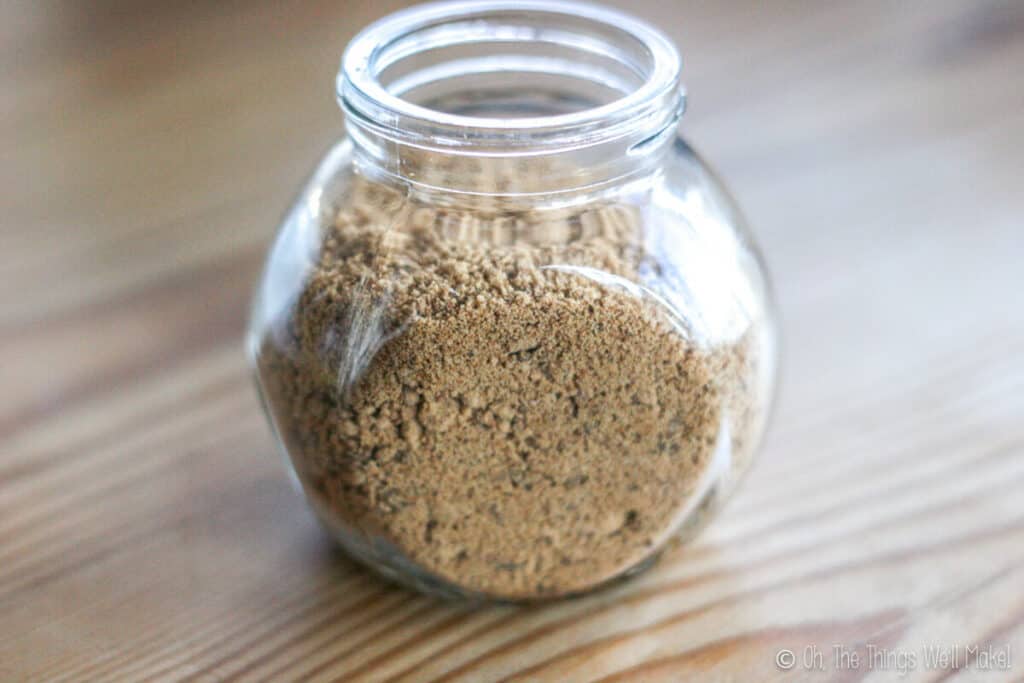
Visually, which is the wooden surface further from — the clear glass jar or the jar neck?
the jar neck

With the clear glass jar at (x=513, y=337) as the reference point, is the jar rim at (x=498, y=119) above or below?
above

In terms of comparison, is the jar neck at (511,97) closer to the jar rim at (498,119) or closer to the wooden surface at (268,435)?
the jar rim at (498,119)

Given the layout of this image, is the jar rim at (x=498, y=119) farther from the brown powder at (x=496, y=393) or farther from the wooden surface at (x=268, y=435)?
the wooden surface at (x=268, y=435)

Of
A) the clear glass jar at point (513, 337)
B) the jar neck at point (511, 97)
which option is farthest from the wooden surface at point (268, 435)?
the jar neck at point (511, 97)

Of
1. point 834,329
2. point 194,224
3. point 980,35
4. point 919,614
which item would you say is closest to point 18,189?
point 194,224

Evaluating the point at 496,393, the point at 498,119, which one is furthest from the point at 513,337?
the point at 498,119
